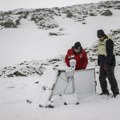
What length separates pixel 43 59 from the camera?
649 inches

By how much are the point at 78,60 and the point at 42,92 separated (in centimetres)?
136

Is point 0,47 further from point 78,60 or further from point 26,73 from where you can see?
point 78,60

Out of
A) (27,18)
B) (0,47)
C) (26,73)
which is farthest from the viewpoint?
(27,18)

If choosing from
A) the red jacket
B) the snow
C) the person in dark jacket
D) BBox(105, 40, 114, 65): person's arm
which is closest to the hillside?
the snow

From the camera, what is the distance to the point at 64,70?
6773mm

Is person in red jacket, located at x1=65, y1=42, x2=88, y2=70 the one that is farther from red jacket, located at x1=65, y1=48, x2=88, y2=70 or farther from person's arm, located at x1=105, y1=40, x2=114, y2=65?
person's arm, located at x1=105, y1=40, x2=114, y2=65

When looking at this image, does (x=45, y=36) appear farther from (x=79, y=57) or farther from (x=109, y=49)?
(x=109, y=49)

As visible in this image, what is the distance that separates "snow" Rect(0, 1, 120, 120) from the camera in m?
6.01

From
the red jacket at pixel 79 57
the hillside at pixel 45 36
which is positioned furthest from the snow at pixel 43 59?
the red jacket at pixel 79 57

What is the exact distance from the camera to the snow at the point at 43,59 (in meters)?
6.01

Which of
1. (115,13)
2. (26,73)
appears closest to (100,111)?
(26,73)

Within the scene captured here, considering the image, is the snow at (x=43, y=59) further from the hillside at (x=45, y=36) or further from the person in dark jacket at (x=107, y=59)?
the person in dark jacket at (x=107, y=59)

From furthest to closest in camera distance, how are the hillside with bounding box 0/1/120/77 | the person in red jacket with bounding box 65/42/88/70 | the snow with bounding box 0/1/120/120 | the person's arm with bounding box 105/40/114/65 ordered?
the hillside with bounding box 0/1/120/77, the person in red jacket with bounding box 65/42/88/70, the person's arm with bounding box 105/40/114/65, the snow with bounding box 0/1/120/120

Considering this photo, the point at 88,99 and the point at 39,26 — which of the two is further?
the point at 39,26
